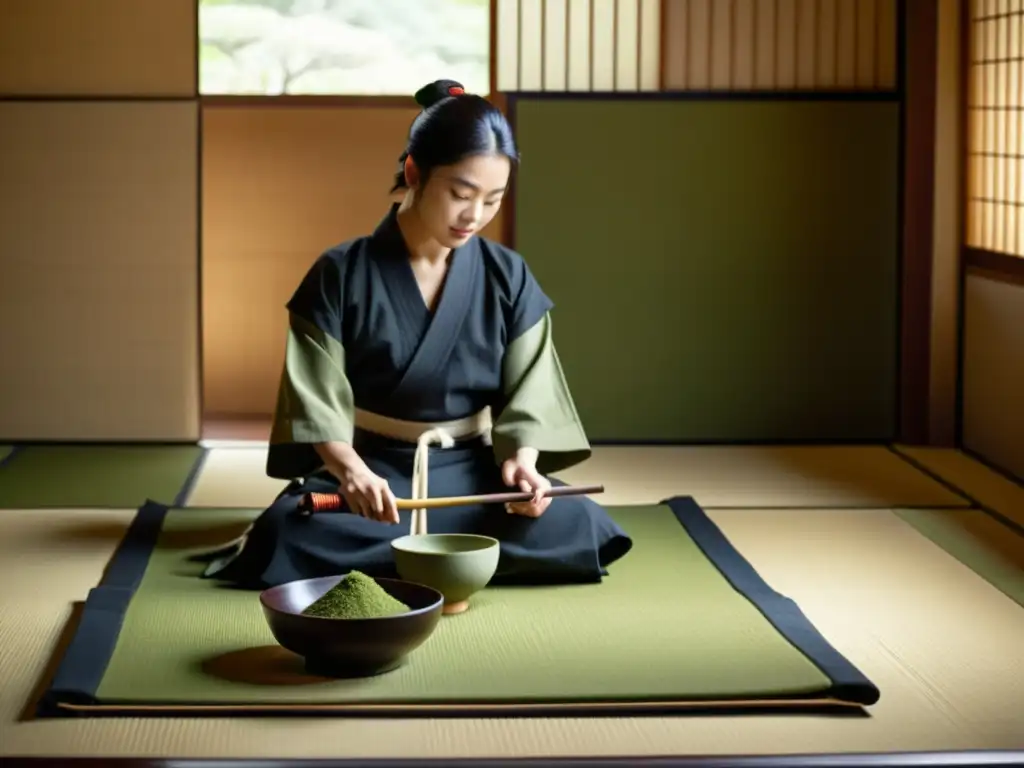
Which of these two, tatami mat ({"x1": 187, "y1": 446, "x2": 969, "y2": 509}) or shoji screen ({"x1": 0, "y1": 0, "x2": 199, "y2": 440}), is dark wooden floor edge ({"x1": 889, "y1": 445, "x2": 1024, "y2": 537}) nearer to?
tatami mat ({"x1": 187, "y1": 446, "x2": 969, "y2": 509})

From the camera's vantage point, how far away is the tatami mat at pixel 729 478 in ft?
16.0

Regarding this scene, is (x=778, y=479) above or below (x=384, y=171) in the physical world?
below

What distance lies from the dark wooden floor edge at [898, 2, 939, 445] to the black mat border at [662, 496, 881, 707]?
1517mm

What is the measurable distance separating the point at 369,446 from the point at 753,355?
90.8 inches

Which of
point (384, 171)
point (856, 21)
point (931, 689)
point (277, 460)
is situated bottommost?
point (931, 689)

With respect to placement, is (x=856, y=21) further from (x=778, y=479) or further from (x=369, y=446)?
(x=369, y=446)

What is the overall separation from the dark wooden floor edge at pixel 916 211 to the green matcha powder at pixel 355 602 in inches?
129

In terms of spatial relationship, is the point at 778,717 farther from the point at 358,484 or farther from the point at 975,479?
the point at 975,479

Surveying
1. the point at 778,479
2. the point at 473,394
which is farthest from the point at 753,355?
the point at 473,394

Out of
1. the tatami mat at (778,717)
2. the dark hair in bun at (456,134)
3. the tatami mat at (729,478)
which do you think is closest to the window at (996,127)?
A: the tatami mat at (729,478)

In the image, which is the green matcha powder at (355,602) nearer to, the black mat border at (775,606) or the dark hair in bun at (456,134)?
the black mat border at (775,606)

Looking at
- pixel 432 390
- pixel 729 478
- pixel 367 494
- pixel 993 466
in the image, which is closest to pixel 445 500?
pixel 367 494

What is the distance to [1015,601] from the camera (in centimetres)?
372

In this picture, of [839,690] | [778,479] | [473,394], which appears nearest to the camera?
[839,690]
